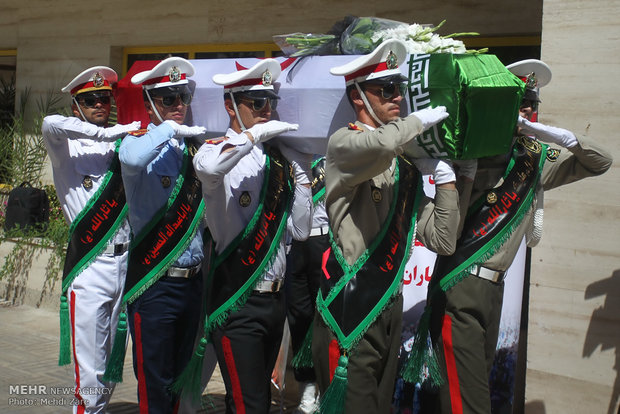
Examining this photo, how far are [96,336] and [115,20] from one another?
19.2 ft

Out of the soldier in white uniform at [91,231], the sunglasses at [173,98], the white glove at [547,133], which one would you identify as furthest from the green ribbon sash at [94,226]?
the white glove at [547,133]

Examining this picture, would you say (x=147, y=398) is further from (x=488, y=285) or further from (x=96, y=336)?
(x=488, y=285)

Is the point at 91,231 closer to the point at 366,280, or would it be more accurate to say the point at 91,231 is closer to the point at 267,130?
the point at 267,130

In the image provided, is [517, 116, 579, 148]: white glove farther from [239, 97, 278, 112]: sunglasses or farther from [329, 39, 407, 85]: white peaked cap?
[239, 97, 278, 112]: sunglasses

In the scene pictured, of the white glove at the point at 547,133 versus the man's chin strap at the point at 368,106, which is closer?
the man's chin strap at the point at 368,106

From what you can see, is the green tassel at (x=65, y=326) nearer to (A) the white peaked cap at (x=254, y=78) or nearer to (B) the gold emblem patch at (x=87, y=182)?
(B) the gold emblem patch at (x=87, y=182)

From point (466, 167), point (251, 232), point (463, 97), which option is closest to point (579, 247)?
point (466, 167)

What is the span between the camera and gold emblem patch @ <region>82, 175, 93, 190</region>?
4.98 m

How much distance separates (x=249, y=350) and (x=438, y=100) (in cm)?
150

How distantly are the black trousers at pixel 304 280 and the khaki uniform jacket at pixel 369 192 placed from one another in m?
1.60

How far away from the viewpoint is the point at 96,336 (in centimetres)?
483

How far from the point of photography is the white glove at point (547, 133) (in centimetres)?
421

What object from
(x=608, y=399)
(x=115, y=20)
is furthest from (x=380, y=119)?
(x=115, y=20)

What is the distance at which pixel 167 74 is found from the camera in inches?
179
